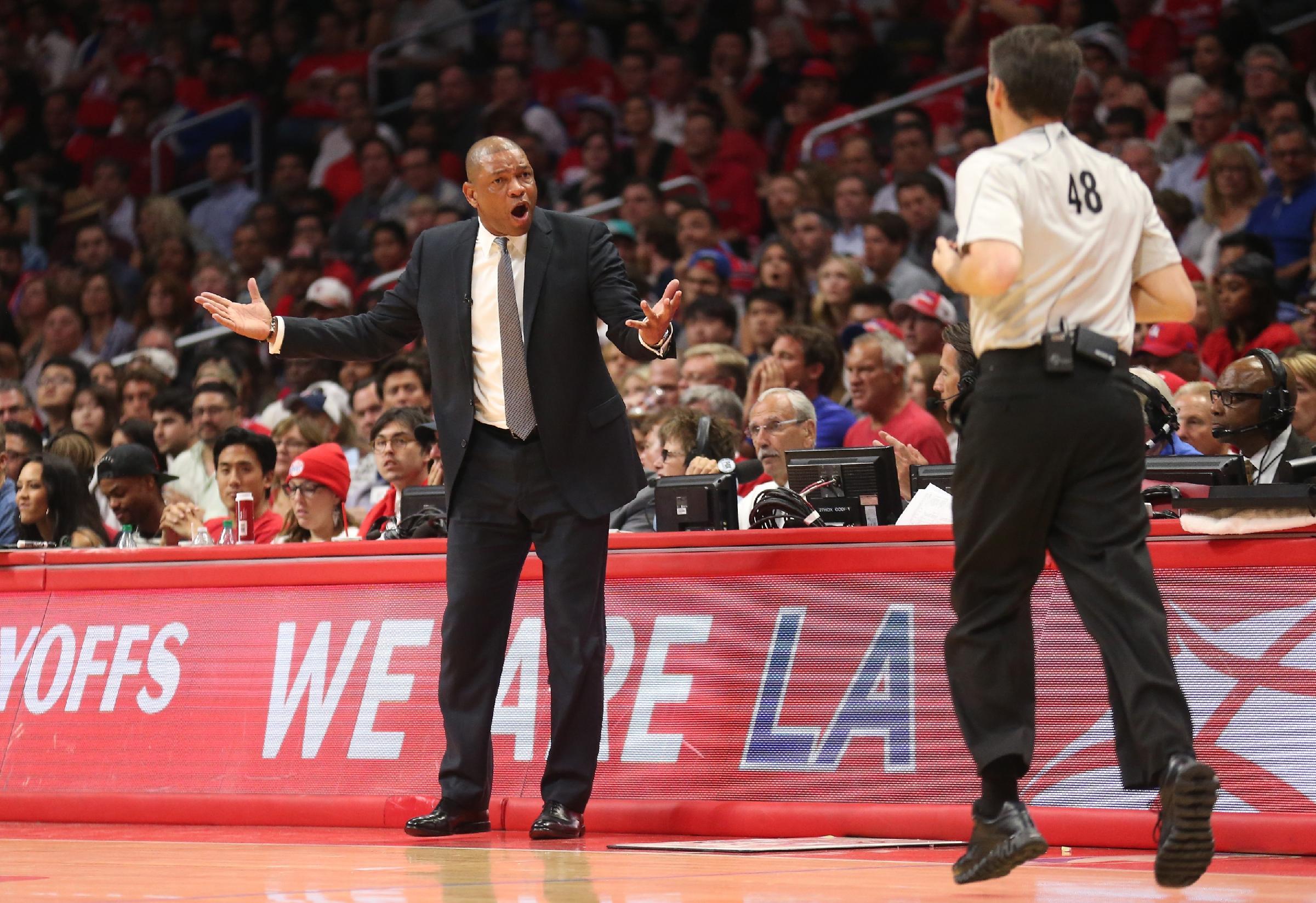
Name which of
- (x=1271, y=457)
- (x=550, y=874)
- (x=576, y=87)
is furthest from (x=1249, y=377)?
(x=576, y=87)

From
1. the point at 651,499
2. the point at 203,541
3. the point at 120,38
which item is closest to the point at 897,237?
the point at 651,499

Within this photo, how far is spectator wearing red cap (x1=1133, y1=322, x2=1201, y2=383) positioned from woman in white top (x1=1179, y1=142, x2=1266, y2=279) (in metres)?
1.79

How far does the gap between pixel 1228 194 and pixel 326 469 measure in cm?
559

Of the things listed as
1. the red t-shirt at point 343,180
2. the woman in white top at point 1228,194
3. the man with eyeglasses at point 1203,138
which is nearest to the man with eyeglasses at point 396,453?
the woman in white top at point 1228,194

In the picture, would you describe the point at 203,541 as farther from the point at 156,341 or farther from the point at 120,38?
the point at 120,38

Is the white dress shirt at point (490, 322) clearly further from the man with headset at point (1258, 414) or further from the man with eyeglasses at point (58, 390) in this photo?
the man with eyeglasses at point (58, 390)

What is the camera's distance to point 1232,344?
9.53m

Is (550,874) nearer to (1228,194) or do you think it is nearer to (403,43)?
(1228,194)

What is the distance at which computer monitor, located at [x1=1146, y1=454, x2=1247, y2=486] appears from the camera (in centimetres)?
560

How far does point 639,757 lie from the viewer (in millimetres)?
5957

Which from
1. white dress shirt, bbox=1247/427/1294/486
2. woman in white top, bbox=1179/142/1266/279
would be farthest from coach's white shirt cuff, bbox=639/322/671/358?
woman in white top, bbox=1179/142/1266/279

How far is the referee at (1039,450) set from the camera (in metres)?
4.18

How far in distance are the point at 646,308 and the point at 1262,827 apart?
228 centimetres

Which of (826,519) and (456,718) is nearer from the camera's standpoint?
(456,718)
